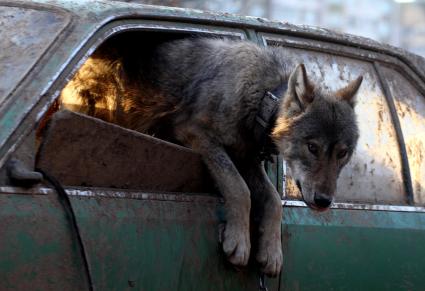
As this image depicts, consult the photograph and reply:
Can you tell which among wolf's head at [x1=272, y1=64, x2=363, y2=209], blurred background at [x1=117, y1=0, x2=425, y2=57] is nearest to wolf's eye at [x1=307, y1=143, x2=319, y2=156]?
wolf's head at [x1=272, y1=64, x2=363, y2=209]

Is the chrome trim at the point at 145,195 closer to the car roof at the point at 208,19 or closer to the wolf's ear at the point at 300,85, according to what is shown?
the wolf's ear at the point at 300,85

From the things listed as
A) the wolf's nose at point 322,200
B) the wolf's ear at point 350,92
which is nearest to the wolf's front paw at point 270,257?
the wolf's nose at point 322,200

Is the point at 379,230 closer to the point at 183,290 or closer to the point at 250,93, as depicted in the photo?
the point at 250,93

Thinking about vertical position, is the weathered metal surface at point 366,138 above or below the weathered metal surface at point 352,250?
above

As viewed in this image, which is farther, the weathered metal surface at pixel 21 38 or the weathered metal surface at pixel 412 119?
the weathered metal surface at pixel 412 119

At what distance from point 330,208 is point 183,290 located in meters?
1.06

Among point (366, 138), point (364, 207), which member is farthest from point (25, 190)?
point (366, 138)

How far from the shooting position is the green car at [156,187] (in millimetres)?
3873

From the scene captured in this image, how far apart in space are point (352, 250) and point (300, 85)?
86cm

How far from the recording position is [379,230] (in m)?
5.30

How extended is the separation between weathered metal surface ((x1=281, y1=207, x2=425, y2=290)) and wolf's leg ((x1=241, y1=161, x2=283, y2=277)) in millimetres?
99

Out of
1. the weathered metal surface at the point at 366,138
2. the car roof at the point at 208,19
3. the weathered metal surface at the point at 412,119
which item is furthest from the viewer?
the weathered metal surface at the point at 412,119

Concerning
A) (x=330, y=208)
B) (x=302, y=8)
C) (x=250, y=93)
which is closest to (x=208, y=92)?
(x=250, y=93)

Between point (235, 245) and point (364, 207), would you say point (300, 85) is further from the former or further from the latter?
point (235, 245)
